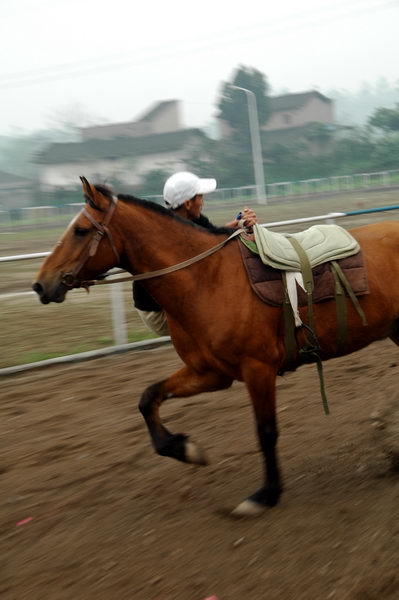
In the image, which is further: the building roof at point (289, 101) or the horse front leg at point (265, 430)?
the building roof at point (289, 101)

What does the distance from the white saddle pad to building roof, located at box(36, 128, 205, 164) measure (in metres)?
41.3

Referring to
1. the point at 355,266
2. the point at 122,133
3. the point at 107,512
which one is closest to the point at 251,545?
the point at 107,512

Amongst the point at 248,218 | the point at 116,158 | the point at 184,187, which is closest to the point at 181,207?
the point at 184,187

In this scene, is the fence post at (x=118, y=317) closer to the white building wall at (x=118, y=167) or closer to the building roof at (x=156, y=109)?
the white building wall at (x=118, y=167)

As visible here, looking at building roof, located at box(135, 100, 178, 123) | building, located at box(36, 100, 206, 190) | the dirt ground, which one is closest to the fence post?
the dirt ground

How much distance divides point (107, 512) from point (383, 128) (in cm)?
3929

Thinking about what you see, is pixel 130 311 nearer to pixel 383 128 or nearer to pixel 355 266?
pixel 355 266

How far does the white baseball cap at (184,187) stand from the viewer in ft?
14.2

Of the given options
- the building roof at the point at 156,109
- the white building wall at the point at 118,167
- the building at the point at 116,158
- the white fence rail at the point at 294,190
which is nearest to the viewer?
Answer: the white fence rail at the point at 294,190

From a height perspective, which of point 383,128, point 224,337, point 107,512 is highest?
point 383,128

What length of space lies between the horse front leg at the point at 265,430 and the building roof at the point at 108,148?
41.9 metres

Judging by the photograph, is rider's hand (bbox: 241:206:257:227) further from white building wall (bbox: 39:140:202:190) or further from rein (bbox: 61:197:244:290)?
white building wall (bbox: 39:140:202:190)

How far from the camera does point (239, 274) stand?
Result: 3.99 m

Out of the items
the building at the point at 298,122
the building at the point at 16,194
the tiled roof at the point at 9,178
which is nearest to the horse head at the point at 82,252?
the building at the point at 298,122
